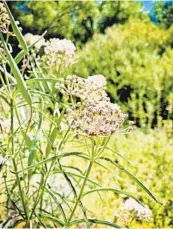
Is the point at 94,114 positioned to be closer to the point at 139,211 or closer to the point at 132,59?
the point at 139,211

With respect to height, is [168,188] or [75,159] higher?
[75,159]

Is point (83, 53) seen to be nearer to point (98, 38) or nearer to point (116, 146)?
point (98, 38)

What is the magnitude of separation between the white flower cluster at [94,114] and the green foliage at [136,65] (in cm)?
237

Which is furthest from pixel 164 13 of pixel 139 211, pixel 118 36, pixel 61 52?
pixel 61 52

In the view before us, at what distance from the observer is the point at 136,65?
4492 mm

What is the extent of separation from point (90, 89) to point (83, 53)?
4.12m

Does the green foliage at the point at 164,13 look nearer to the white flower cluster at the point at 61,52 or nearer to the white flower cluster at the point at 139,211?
the white flower cluster at the point at 139,211

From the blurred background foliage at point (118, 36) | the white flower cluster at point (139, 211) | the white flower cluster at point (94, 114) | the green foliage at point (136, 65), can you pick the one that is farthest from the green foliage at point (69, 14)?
the white flower cluster at point (94, 114)

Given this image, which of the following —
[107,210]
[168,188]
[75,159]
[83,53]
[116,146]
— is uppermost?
[83,53]

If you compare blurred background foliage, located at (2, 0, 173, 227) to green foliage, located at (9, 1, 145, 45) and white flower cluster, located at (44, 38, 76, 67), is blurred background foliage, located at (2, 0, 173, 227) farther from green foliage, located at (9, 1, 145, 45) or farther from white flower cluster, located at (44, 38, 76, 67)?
white flower cluster, located at (44, 38, 76, 67)

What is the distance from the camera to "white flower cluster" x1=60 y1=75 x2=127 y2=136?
80 centimetres

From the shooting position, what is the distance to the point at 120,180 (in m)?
2.40

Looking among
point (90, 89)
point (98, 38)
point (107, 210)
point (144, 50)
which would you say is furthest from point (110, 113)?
point (98, 38)

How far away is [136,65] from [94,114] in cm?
372
